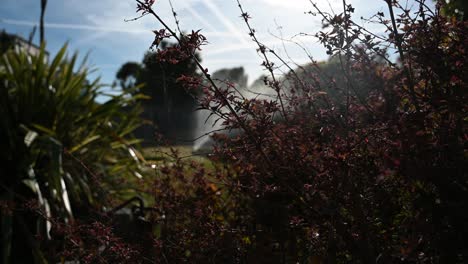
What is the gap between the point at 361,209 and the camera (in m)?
1.55

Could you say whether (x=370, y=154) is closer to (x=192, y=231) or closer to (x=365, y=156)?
(x=365, y=156)

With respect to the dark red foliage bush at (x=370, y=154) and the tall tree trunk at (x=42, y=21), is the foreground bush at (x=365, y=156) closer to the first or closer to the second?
the dark red foliage bush at (x=370, y=154)

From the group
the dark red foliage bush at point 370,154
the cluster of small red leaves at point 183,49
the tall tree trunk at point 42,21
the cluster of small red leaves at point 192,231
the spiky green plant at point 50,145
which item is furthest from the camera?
the tall tree trunk at point 42,21

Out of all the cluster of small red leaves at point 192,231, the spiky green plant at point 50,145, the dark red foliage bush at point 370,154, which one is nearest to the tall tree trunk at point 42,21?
the spiky green plant at point 50,145

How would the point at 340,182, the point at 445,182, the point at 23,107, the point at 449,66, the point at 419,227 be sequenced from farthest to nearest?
the point at 23,107 → the point at 340,182 → the point at 449,66 → the point at 445,182 → the point at 419,227

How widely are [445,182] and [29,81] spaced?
185 inches

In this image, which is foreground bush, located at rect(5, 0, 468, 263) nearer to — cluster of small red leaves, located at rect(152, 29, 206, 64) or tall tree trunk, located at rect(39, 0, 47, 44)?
cluster of small red leaves, located at rect(152, 29, 206, 64)

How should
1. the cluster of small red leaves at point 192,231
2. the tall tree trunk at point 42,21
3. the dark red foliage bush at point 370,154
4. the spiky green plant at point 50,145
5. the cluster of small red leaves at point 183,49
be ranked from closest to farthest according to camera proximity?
1. the dark red foliage bush at point 370,154
2. the cluster of small red leaves at point 183,49
3. the cluster of small red leaves at point 192,231
4. the spiky green plant at point 50,145
5. the tall tree trunk at point 42,21

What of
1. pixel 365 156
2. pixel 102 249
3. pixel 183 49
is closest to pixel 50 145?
pixel 102 249

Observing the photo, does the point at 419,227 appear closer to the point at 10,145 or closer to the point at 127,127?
the point at 10,145

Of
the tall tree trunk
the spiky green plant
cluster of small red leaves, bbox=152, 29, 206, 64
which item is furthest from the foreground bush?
the tall tree trunk

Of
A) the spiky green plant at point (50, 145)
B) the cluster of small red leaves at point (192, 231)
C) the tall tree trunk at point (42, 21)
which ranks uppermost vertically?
the tall tree trunk at point (42, 21)

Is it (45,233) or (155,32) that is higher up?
(155,32)

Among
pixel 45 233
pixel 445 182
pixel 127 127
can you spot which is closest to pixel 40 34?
pixel 127 127
